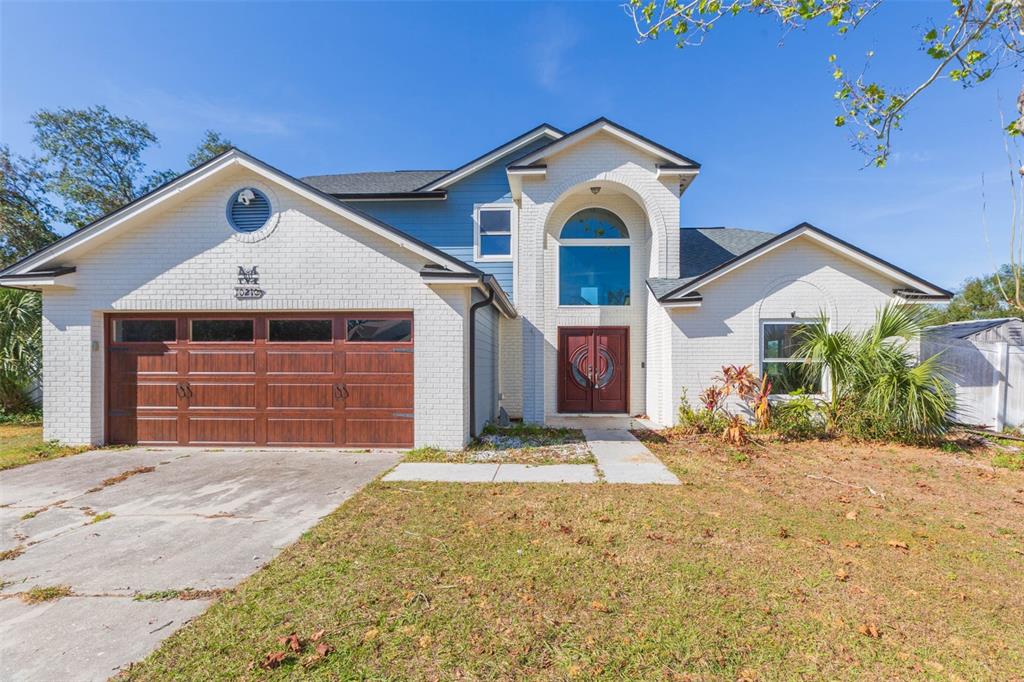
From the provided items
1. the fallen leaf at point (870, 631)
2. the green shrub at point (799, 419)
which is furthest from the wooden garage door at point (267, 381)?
the green shrub at point (799, 419)

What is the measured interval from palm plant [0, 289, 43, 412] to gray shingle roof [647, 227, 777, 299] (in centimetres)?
1587

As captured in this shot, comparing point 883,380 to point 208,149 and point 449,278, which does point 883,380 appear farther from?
point 208,149

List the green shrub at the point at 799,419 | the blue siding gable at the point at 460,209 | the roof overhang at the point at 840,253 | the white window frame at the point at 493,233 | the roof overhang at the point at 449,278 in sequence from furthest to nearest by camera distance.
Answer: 1. the blue siding gable at the point at 460,209
2. the white window frame at the point at 493,233
3. the roof overhang at the point at 840,253
4. the green shrub at the point at 799,419
5. the roof overhang at the point at 449,278

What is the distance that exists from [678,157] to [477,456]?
28.8ft

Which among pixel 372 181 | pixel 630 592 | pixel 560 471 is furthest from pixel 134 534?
pixel 372 181

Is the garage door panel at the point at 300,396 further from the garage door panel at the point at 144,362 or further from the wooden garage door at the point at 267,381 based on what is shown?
the garage door panel at the point at 144,362

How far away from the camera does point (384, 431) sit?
809cm

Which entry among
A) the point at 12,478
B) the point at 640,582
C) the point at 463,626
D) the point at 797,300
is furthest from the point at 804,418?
the point at 12,478

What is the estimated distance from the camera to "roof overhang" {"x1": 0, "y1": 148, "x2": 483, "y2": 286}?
7.75 meters

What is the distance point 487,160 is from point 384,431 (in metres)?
8.39

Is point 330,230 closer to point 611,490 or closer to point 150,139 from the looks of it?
point 611,490

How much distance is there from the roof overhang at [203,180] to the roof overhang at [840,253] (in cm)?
527

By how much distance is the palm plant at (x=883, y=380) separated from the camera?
27.0 ft

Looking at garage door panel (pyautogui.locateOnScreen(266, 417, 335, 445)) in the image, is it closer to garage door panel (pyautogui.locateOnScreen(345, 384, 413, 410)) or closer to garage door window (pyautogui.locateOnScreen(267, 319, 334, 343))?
garage door panel (pyautogui.locateOnScreen(345, 384, 413, 410))
